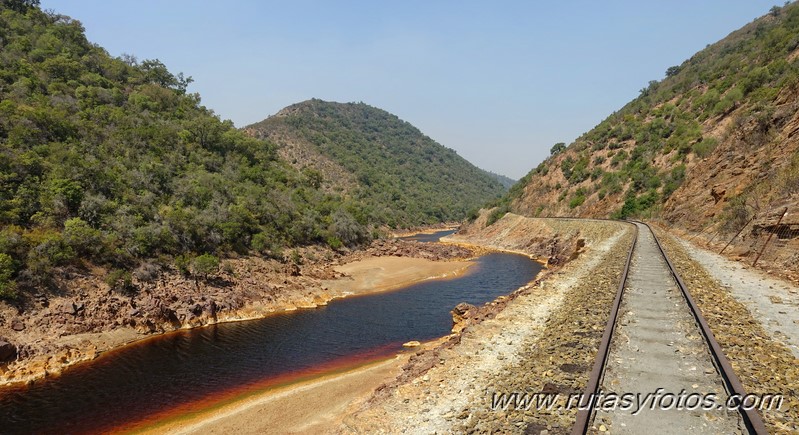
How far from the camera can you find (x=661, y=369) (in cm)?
830

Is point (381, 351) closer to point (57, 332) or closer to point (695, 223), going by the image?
point (57, 332)

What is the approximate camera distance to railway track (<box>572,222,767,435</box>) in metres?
6.39

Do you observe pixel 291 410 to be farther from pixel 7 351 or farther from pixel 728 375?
pixel 7 351

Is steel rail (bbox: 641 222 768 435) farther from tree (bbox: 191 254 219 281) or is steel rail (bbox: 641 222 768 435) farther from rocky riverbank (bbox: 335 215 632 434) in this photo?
tree (bbox: 191 254 219 281)

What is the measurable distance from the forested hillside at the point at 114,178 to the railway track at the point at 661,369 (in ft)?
85.4

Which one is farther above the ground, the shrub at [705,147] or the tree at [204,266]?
the shrub at [705,147]

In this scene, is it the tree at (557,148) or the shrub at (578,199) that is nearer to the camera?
the shrub at (578,199)

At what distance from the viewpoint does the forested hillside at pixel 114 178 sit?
2439 cm

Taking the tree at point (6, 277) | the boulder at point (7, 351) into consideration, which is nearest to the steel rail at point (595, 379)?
the boulder at point (7, 351)

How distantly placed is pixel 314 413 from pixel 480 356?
597 cm

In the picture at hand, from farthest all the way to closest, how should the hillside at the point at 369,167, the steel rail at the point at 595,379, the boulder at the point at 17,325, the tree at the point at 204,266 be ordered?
1. the hillside at the point at 369,167
2. the tree at the point at 204,266
3. the boulder at the point at 17,325
4. the steel rail at the point at 595,379

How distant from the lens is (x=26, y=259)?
2148 cm

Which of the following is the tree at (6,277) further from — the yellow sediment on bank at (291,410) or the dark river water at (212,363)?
the yellow sediment on bank at (291,410)

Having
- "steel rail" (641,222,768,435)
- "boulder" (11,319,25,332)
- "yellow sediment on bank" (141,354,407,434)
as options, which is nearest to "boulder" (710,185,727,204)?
"steel rail" (641,222,768,435)
